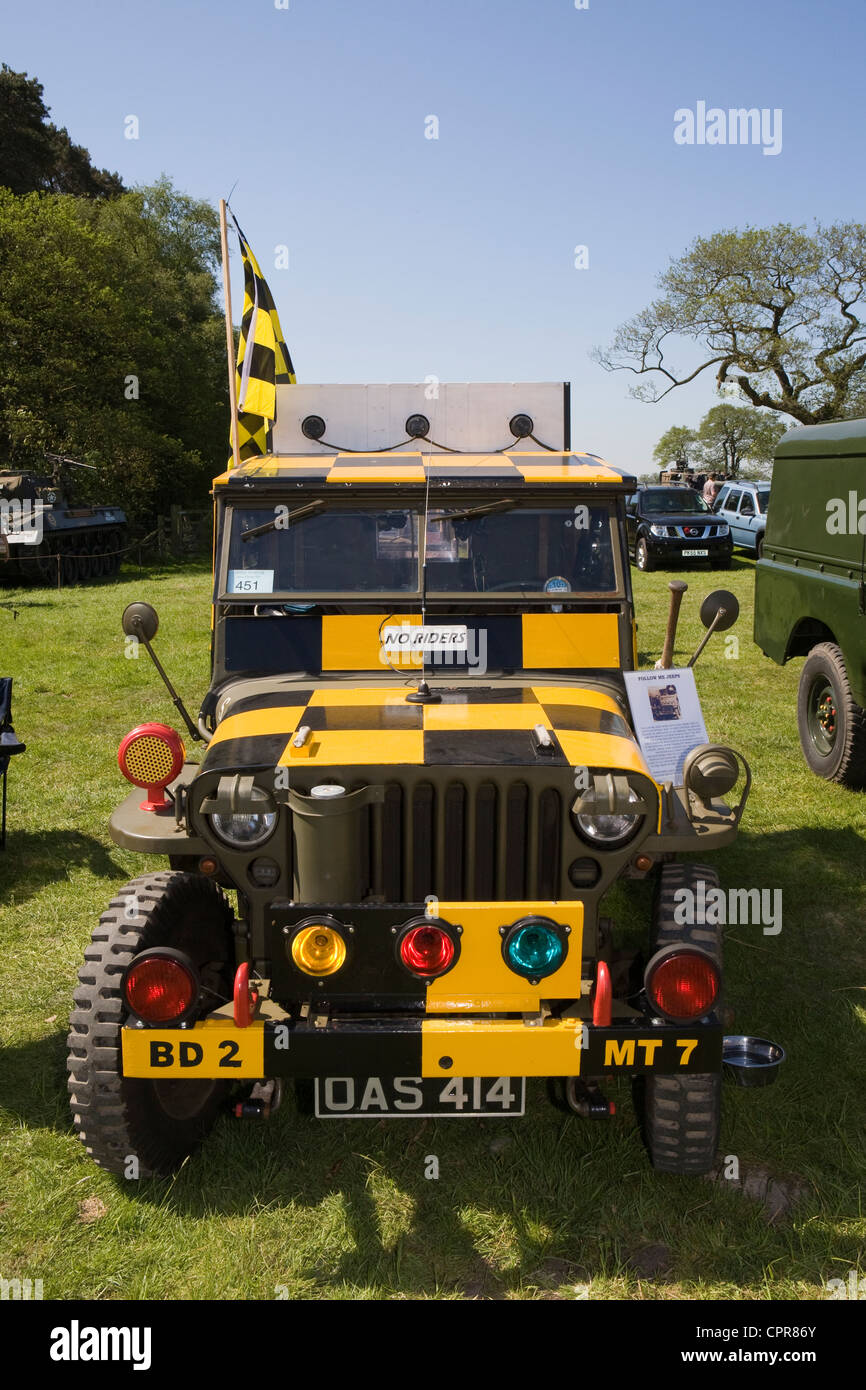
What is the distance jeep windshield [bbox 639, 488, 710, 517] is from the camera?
21.2m

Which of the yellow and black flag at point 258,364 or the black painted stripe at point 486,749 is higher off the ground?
the yellow and black flag at point 258,364

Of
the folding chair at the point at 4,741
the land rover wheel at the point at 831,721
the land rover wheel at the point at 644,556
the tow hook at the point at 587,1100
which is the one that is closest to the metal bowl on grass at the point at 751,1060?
the tow hook at the point at 587,1100

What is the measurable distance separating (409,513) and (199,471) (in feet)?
98.5

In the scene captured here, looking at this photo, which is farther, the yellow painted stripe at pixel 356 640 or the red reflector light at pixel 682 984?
the yellow painted stripe at pixel 356 640

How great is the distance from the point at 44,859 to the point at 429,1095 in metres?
4.03

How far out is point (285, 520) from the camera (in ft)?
14.6

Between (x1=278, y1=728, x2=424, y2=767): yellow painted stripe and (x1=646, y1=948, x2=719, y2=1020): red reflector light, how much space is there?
37.2 inches

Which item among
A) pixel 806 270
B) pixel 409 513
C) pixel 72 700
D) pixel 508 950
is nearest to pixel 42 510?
pixel 72 700

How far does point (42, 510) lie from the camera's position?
811 inches

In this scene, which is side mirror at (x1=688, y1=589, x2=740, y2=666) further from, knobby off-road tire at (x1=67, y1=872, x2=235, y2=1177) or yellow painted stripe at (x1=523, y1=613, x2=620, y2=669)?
knobby off-road tire at (x1=67, y1=872, x2=235, y2=1177)

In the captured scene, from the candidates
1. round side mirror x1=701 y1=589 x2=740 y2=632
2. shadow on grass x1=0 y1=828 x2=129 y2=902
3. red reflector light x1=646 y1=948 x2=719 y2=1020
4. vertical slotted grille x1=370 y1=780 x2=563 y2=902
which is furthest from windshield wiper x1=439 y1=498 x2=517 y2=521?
shadow on grass x1=0 y1=828 x2=129 y2=902

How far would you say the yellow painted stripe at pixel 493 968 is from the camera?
10.1 feet

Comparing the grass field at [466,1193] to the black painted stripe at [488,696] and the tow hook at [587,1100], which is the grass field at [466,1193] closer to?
the tow hook at [587,1100]

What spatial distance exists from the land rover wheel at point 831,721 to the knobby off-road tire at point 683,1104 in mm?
4393
